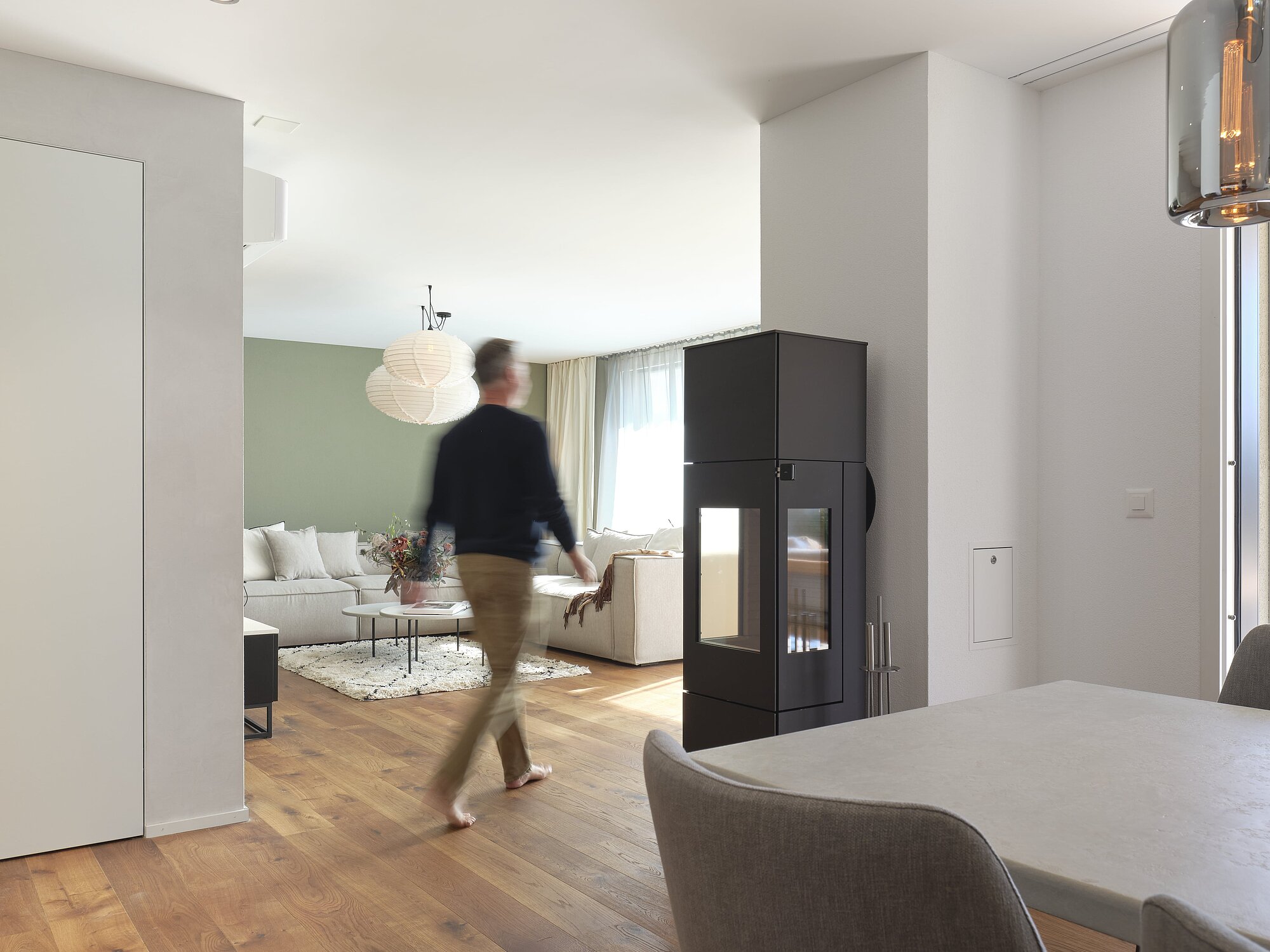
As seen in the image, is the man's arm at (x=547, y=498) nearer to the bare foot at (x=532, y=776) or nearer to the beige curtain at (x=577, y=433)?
the bare foot at (x=532, y=776)

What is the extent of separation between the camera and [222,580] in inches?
127

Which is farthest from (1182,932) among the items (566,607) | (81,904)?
(566,607)

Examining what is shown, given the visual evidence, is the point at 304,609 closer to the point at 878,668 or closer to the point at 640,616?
the point at 640,616

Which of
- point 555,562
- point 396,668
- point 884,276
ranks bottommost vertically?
point 396,668

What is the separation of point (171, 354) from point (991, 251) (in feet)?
9.01

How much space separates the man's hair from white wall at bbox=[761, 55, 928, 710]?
3.43 ft

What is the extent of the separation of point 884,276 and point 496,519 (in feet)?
5.00

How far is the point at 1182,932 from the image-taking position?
0.54 metres

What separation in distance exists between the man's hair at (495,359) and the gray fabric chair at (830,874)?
2604 millimetres

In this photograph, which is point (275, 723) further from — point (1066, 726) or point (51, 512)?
point (1066, 726)

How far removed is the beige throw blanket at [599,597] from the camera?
6320 millimetres

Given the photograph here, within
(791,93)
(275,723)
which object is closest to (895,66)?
(791,93)

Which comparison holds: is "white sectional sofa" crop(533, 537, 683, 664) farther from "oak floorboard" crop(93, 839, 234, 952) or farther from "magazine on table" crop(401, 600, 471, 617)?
"oak floorboard" crop(93, 839, 234, 952)

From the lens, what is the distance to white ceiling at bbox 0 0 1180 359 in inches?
108
